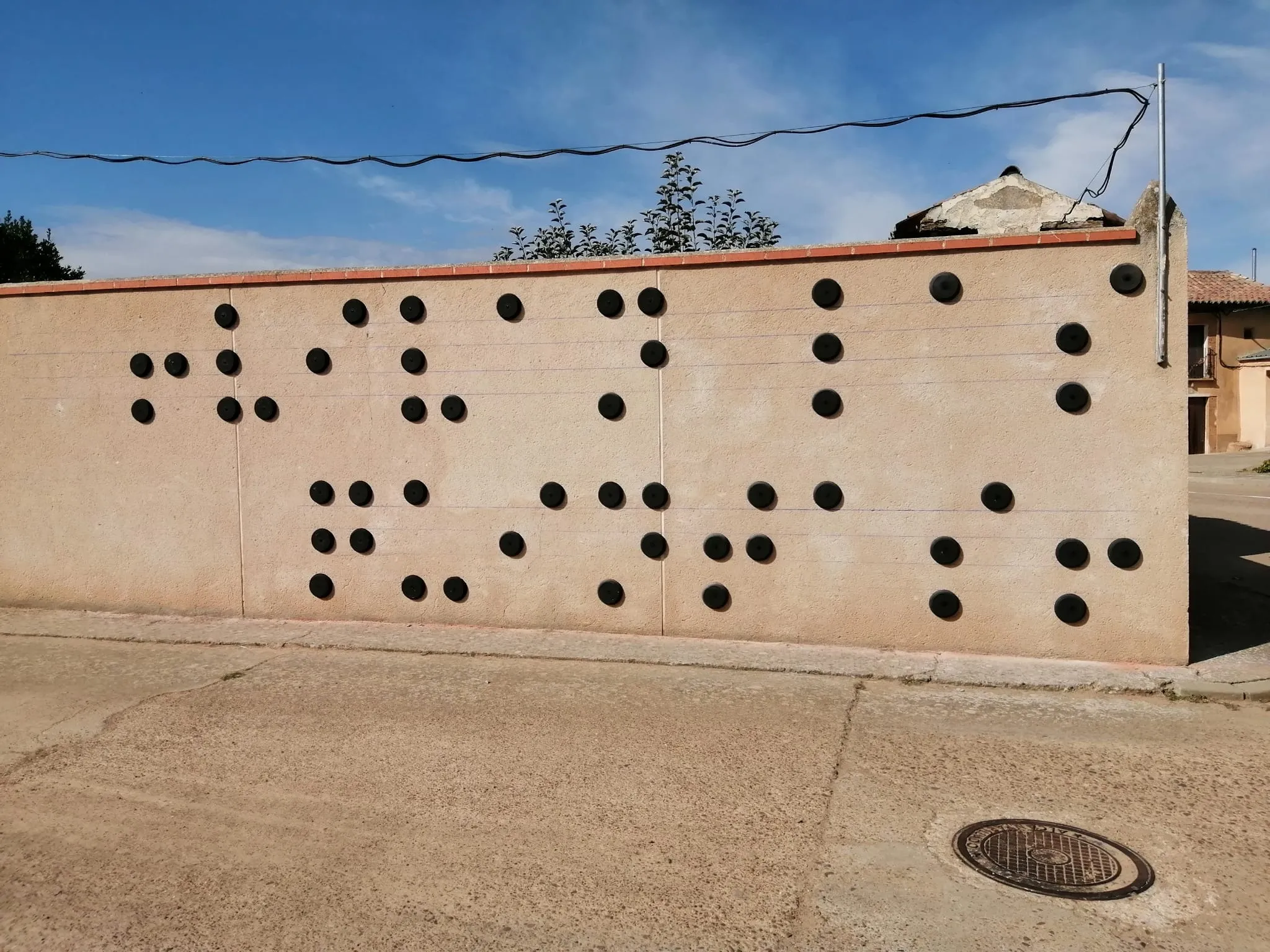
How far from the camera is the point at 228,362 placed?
284 inches

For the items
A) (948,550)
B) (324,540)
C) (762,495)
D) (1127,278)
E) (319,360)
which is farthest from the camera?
(324,540)

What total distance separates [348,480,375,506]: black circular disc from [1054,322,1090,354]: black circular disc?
4780mm

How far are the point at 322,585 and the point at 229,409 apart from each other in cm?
151

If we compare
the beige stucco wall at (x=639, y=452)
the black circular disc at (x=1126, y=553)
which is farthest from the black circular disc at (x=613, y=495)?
the black circular disc at (x=1126, y=553)

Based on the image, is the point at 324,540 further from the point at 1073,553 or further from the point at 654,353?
the point at 1073,553

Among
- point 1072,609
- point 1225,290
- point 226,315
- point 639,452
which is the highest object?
point 1225,290

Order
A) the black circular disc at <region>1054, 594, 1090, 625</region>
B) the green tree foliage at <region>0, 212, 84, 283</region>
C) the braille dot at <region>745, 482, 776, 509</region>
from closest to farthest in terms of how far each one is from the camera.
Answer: the black circular disc at <region>1054, 594, 1090, 625</region> → the braille dot at <region>745, 482, 776, 509</region> → the green tree foliage at <region>0, 212, 84, 283</region>

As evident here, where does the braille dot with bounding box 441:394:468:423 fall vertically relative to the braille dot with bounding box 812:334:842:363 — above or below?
below

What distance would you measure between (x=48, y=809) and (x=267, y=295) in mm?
4196

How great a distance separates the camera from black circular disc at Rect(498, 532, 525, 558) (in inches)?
268

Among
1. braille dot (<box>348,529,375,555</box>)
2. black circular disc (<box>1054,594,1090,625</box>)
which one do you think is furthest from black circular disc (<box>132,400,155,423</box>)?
black circular disc (<box>1054,594,1090,625</box>)

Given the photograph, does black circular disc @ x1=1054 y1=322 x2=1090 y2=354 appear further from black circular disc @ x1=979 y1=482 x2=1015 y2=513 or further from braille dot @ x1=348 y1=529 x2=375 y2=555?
braille dot @ x1=348 y1=529 x2=375 y2=555

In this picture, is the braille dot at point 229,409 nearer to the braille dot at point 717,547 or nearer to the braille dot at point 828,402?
the braille dot at point 717,547

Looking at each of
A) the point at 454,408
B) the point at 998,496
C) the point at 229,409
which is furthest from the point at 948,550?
the point at 229,409
